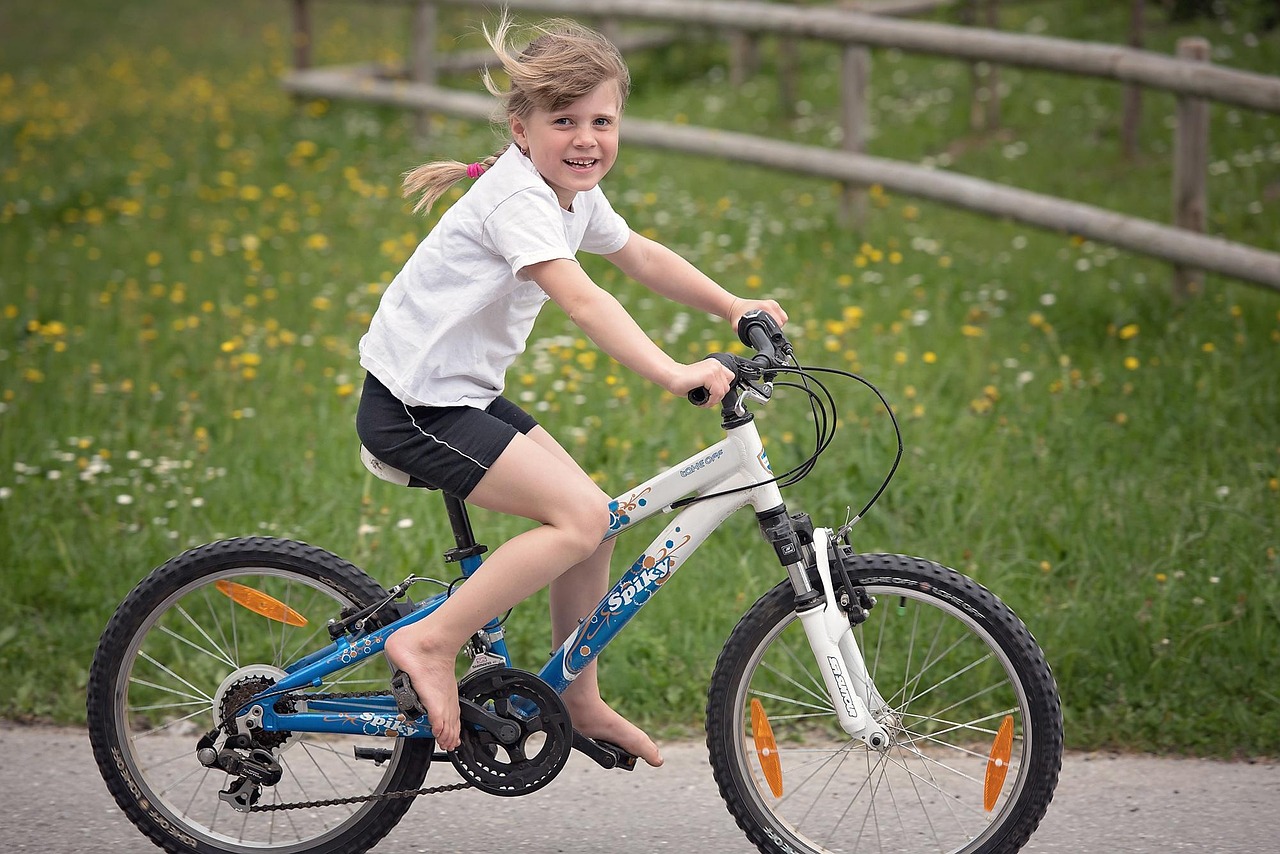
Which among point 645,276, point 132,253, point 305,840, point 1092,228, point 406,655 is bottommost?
point 305,840

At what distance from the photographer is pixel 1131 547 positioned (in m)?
4.20

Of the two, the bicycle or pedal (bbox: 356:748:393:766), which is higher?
the bicycle

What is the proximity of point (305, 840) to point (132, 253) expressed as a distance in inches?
212

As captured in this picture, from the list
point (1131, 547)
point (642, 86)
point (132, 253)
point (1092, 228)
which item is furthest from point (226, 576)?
point (642, 86)

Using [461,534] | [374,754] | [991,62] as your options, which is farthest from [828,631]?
[991,62]

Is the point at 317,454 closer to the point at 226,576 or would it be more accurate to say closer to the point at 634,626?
the point at 634,626

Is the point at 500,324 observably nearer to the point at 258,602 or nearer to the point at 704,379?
the point at 704,379

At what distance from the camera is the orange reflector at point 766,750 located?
2928mm

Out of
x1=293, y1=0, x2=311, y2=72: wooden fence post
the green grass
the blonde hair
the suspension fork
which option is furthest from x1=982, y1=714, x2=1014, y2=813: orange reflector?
x1=293, y1=0, x2=311, y2=72: wooden fence post

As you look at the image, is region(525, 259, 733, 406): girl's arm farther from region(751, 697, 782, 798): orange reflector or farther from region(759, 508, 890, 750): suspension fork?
region(751, 697, 782, 798): orange reflector

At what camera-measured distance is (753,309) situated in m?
2.84

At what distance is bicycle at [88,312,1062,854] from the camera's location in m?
2.78

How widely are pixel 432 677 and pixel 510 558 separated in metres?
0.31

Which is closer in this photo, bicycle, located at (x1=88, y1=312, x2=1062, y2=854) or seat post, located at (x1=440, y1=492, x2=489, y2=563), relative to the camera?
bicycle, located at (x1=88, y1=312, x2=1062, y2=854)
